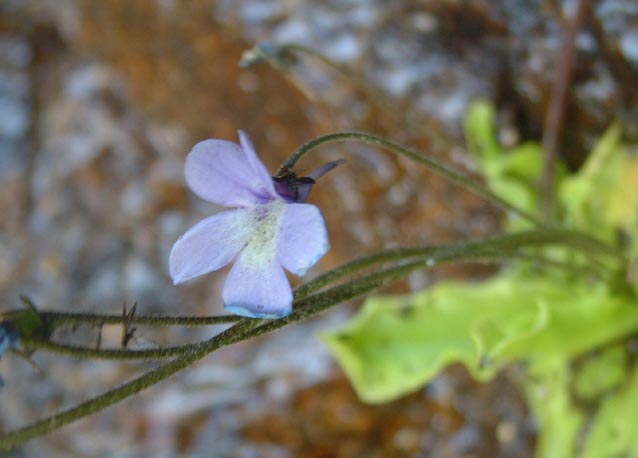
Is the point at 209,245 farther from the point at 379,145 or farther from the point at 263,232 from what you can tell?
the point at 379,145

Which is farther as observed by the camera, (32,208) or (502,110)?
(32,208)

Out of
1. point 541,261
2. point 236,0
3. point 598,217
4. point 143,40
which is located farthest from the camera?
point 143,40

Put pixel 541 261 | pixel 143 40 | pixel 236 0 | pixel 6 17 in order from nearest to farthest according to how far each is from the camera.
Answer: pixel 541 261
pixel 236 0
pixel 143 40
pixel 6 17

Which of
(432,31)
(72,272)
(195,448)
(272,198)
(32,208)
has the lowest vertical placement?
(195,448)

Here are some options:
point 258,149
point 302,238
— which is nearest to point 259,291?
point 302,238

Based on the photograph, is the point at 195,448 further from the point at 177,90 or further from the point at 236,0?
the point at 236,0

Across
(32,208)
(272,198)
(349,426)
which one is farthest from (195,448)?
(272,198)

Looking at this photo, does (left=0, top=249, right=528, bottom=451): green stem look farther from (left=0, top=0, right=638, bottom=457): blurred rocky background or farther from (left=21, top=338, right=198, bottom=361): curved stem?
(left=0, top=0, right=638, bottom=457): blurred rocky background
